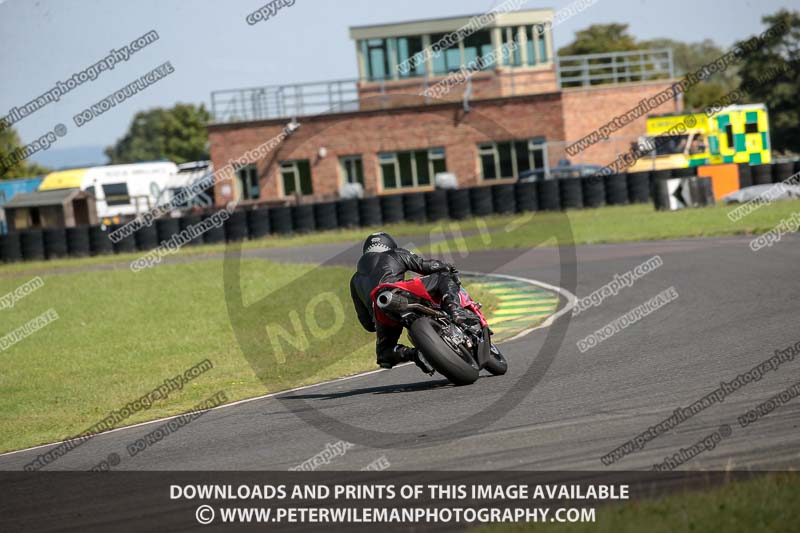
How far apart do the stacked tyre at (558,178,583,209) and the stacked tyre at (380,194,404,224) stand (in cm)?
486

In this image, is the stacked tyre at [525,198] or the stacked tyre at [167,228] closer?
the stacked tyre at [525,198]

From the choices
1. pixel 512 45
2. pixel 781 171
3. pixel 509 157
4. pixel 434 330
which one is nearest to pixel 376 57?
pixel 512 45

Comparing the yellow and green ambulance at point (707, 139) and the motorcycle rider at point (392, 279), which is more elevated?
the yellow and green ambulance at point (707, 139)

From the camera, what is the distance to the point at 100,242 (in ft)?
111

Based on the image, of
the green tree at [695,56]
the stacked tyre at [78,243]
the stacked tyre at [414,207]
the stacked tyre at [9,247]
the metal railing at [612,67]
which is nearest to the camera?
the stacked tyre at [414,207]

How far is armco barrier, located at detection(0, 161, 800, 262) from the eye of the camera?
107 ft

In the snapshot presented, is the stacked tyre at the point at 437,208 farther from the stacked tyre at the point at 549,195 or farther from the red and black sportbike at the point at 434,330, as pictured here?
the red and black sportbike at the point at 434,330

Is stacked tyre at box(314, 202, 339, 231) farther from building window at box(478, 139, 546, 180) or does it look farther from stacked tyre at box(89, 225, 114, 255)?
building window at box(478, 139, 546, 180)

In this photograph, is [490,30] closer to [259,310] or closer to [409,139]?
[409,139]

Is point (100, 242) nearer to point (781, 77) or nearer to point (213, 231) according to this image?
point (213, 231)

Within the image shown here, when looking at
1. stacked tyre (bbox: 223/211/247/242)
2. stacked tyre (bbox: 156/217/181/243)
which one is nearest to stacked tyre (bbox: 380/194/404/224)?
stacked tyre (bbox: 223/211/247/242)

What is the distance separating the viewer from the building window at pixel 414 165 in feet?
142

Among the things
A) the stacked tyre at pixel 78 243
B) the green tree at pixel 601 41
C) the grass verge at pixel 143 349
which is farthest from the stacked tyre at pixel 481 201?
the green tree at pixel 601 41

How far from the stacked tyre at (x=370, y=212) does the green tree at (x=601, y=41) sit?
43.7 metres
